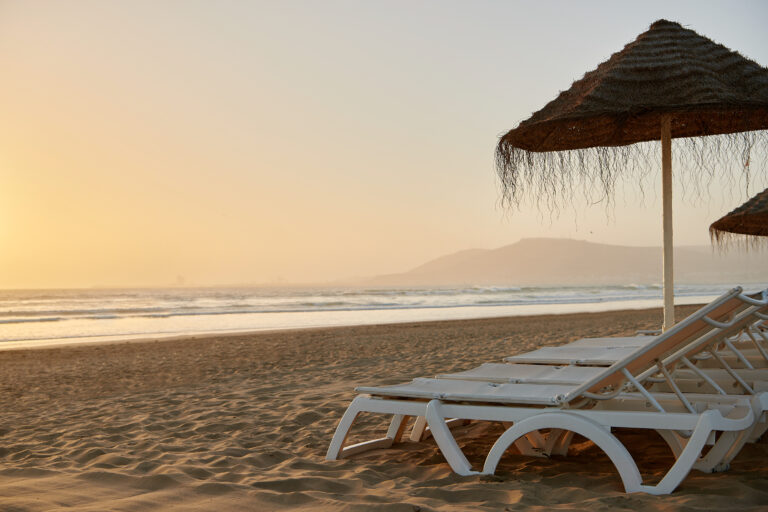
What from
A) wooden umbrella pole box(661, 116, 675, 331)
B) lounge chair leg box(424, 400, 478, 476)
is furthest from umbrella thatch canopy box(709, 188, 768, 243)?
lounge chair leg box(424, 400, 478, 476)

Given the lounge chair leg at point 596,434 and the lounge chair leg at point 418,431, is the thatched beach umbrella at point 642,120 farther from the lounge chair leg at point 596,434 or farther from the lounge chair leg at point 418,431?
the lounge chair leg at point 596,434

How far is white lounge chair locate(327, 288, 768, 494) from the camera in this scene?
2295mm

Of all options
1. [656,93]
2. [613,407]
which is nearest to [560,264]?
[656,93]

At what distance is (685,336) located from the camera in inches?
100

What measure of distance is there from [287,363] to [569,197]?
5075 millimetres

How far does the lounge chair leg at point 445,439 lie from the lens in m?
2.67

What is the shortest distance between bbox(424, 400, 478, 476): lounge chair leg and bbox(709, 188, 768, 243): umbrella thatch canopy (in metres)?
5.21

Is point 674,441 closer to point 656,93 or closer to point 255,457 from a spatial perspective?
point 255,457

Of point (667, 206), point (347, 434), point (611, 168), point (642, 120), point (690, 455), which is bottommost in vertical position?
point (347, 434)

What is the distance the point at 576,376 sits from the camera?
10.5 feet

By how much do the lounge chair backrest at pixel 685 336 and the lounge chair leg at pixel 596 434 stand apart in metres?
0.09

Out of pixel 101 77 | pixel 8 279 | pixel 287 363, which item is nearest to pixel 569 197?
pixel 287 363

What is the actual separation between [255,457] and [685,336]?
237cm

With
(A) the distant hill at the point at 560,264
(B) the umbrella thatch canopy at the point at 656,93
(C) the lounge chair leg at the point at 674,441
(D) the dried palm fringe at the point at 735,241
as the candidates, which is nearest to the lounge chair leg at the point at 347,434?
(C) the lounge chair leg at the point at 674,441
